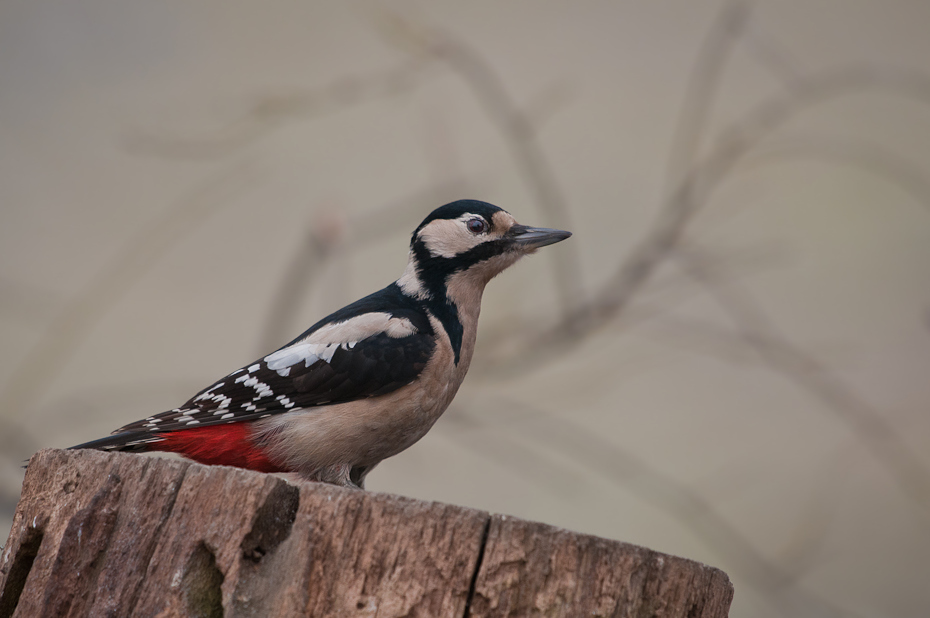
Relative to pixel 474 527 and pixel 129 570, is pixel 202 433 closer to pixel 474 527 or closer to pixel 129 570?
pixel 129 570

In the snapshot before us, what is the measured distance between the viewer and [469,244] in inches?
98.0

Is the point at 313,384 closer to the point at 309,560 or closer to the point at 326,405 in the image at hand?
the point at 326,405

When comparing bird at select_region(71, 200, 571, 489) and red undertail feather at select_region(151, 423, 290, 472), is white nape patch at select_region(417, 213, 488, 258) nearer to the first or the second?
bird at select_region(71, 200, 571, 489)

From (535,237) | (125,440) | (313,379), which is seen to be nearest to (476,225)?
(535,237)

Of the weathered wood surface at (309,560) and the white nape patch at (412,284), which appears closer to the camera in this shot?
the weathered wood surface at (309,560)

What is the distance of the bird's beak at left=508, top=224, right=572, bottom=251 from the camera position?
2.47 metres

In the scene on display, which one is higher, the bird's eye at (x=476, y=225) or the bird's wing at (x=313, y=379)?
the bird's eye at (x=476, y=225)

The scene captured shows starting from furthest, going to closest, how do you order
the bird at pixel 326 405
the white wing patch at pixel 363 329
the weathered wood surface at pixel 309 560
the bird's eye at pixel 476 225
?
1. the bird's eye at pixel 476 225
2. the white wing patch at pixel 363 329
3. the bird at pixel 326 405
4. the weathered wood surface at pixel 309 560

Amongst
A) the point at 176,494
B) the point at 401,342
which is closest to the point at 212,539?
the point at 176,494

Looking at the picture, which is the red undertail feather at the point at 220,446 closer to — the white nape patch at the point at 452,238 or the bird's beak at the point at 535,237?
the white nape patch at the point at 452,238

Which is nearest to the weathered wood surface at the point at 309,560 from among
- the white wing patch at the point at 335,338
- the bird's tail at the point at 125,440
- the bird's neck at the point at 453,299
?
the bird's tail at the point at 125,440

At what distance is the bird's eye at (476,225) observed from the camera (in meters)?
2.49

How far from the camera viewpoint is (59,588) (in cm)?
146

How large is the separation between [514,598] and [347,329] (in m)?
1.06
